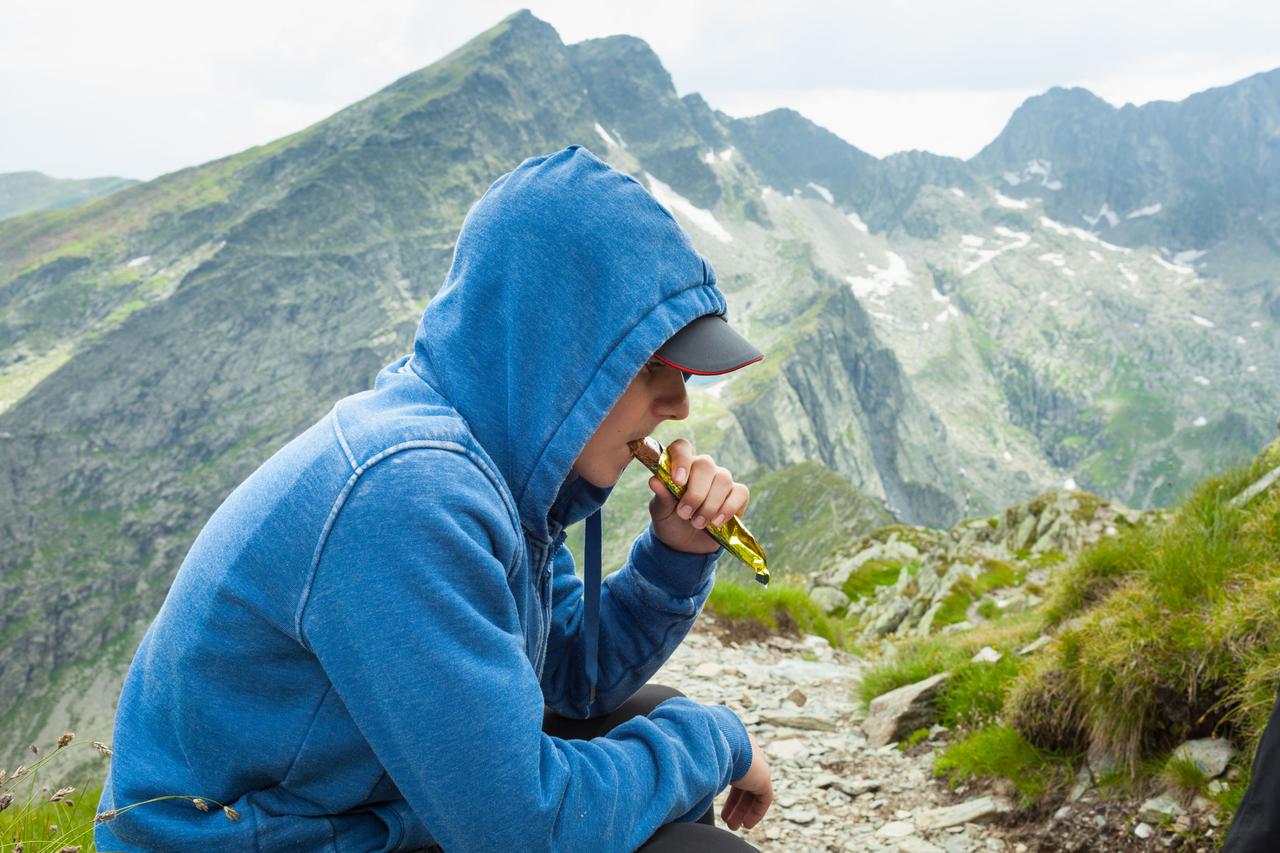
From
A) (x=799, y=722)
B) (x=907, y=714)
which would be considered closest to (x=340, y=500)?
(x=907, y=714)

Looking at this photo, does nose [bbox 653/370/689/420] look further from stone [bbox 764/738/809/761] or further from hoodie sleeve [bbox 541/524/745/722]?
stone [bbox 764/738/809/761]

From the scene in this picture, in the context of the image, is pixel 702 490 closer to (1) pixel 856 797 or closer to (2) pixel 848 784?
(1) pixel 856 797

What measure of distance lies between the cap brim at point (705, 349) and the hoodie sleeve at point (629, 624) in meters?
1.30

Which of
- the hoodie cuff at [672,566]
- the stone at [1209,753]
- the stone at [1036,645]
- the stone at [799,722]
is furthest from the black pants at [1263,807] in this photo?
the stone at [799,722]

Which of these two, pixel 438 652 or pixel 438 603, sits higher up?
pixel 438 603

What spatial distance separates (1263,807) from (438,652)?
2923 mm

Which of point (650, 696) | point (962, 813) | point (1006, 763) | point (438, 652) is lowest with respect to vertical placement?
point (962, 813)

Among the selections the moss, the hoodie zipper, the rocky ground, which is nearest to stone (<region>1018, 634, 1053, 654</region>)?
the rocky ground

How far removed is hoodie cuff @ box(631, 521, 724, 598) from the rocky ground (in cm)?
350

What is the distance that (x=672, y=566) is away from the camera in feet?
13.3

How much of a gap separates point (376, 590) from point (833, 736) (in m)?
7.88

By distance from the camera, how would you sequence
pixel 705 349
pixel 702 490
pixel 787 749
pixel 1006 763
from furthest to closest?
pixel 787 749 < pixel 1006 763 < pixel 702 490 < pixel 705 349

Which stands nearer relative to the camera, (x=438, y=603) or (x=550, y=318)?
(x=438, y=603)

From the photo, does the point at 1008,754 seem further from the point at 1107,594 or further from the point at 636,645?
the point at 636,645
